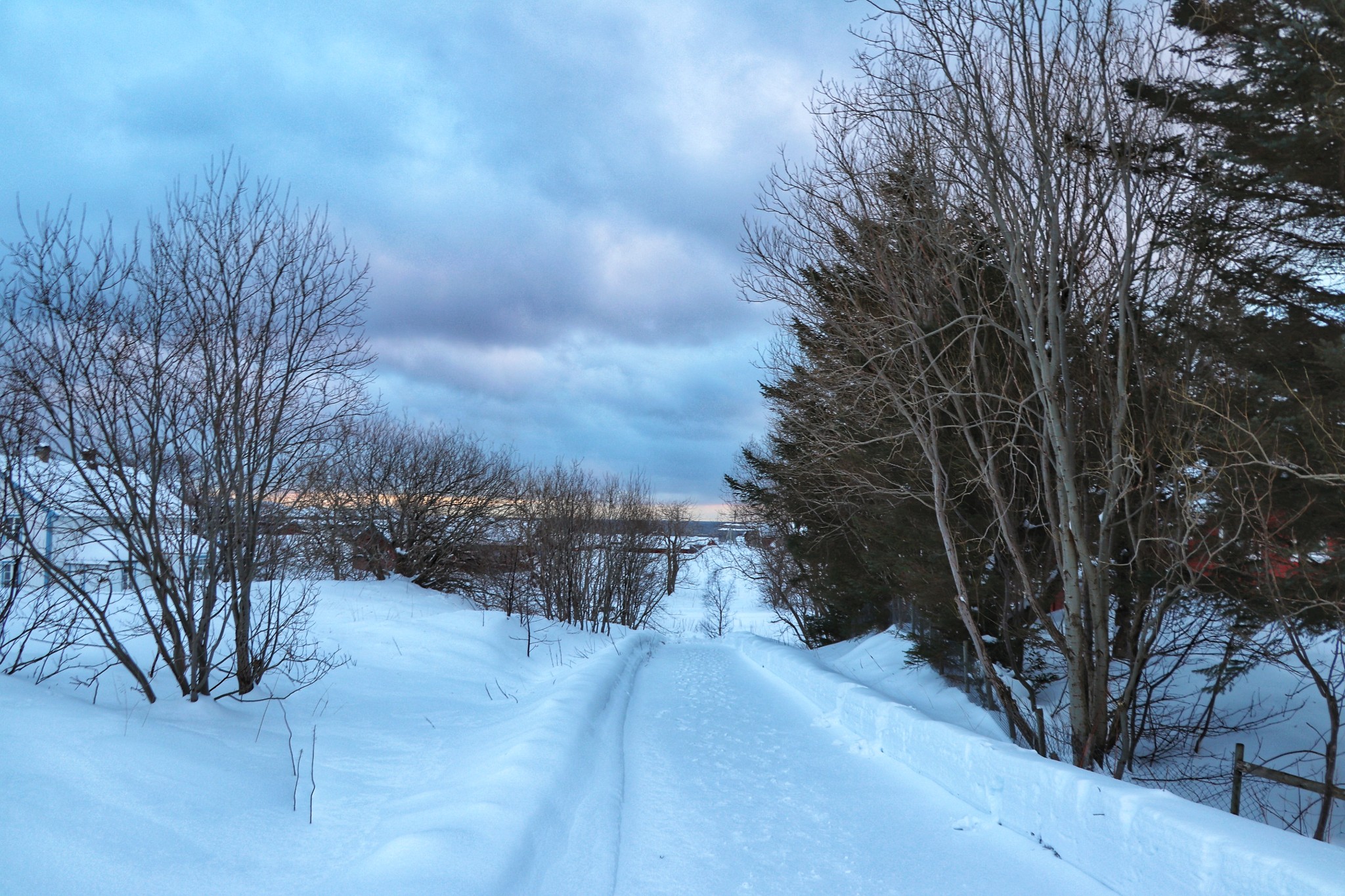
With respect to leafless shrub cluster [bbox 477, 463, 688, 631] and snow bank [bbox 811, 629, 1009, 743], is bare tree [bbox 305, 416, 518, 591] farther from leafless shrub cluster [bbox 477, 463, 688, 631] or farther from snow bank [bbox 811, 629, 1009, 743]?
snow bank [bbox 811, 629, 1009, 743]

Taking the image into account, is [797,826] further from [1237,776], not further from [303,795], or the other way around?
[1237,776]

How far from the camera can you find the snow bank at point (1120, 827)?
13.4 ft

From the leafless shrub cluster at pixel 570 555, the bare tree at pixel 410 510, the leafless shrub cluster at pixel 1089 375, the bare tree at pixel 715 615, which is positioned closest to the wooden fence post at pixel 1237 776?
the leafless shrub cluster at pixel 1089 375

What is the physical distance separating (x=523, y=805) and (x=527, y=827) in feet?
1.26

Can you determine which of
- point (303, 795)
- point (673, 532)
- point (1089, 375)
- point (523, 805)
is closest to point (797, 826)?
point (523, 805)

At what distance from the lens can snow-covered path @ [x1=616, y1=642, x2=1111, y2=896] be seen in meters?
5.00

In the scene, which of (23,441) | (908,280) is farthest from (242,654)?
(908,280)

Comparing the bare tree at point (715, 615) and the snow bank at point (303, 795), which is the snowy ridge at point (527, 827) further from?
the bare tree at point (715, 615)

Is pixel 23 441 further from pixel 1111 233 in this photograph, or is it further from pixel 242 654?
pixel 1111 233

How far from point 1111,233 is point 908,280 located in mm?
2679

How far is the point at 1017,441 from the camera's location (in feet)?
36.2

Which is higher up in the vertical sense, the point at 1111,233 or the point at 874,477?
the point at 1111,233

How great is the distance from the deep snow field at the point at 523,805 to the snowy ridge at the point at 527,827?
2 cm

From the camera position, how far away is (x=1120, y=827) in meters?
5.09
